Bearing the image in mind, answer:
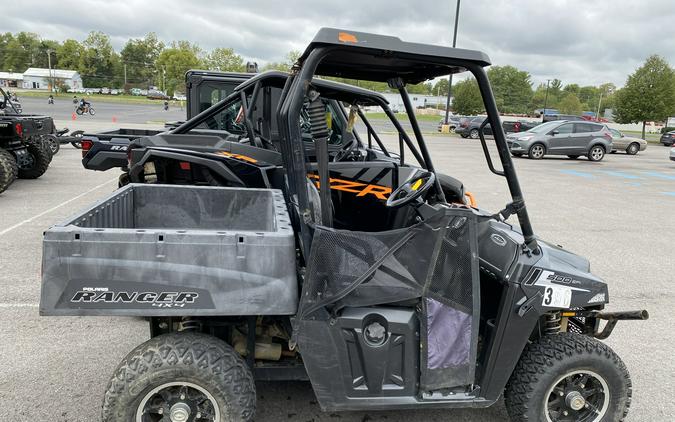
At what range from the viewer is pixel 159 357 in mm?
2195

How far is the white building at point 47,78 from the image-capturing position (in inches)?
3806

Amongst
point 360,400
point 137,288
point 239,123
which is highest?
point 239,123

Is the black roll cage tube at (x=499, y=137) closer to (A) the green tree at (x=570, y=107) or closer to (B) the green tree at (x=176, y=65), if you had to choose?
(B) the green tree at (x=176, y=65)

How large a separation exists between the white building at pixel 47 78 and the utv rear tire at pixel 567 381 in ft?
357

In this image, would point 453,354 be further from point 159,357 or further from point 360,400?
point 159,357

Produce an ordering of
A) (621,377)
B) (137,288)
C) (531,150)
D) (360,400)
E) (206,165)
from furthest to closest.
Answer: (531,150) < (206,165) < (621,377) < (360,400) < (137,288)

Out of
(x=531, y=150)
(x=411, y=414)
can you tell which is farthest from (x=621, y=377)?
(x=531, y=150)

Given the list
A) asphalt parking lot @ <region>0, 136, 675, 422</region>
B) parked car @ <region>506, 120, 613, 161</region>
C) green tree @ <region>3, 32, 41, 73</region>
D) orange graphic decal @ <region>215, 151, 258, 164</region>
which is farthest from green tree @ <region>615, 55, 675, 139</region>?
green tree @ <region>3, 32, 41, 73</region>

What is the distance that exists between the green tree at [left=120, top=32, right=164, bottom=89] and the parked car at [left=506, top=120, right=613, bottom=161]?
107794 millimetres

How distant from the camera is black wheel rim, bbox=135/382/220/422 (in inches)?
87.1

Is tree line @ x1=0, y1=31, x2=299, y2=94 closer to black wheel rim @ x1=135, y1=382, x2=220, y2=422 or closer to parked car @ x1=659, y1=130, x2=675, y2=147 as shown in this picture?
parked car @ x1=659, y1=130, x2=675, y2=147

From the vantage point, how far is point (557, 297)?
95.7 inches

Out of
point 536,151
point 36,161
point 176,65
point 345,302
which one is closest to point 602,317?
point 345,302

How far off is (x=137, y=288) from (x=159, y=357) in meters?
0.35
